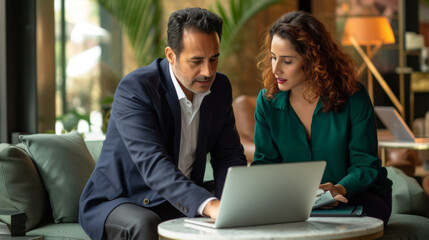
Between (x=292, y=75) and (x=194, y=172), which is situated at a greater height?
(x=292, y=75)

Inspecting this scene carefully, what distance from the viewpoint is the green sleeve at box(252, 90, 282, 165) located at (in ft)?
8.08

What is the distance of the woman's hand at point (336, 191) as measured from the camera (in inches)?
79.7

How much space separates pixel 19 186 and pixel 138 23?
391cm

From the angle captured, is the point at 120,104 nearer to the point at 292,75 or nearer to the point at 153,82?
the point at 153,82

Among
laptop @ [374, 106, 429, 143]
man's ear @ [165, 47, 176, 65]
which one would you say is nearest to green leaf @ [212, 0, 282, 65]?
laptop @ [374, 106, 429, 143]

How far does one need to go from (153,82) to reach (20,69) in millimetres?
2208

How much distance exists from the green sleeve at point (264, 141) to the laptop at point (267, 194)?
2.29 ft

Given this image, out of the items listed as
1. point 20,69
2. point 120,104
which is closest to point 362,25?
point 20,69

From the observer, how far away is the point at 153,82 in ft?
7.50

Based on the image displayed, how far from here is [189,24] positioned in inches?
85.6

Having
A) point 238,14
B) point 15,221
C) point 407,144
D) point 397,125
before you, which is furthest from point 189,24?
point 238,14

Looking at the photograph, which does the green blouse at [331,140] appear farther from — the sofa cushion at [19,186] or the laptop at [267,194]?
the sofa cushion at [19,186]

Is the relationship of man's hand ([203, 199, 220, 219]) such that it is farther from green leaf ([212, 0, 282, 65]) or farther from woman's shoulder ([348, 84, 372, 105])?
green leaf ([212, 0, 282, 65])

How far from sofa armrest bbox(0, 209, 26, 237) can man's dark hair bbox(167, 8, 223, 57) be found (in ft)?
2.80
